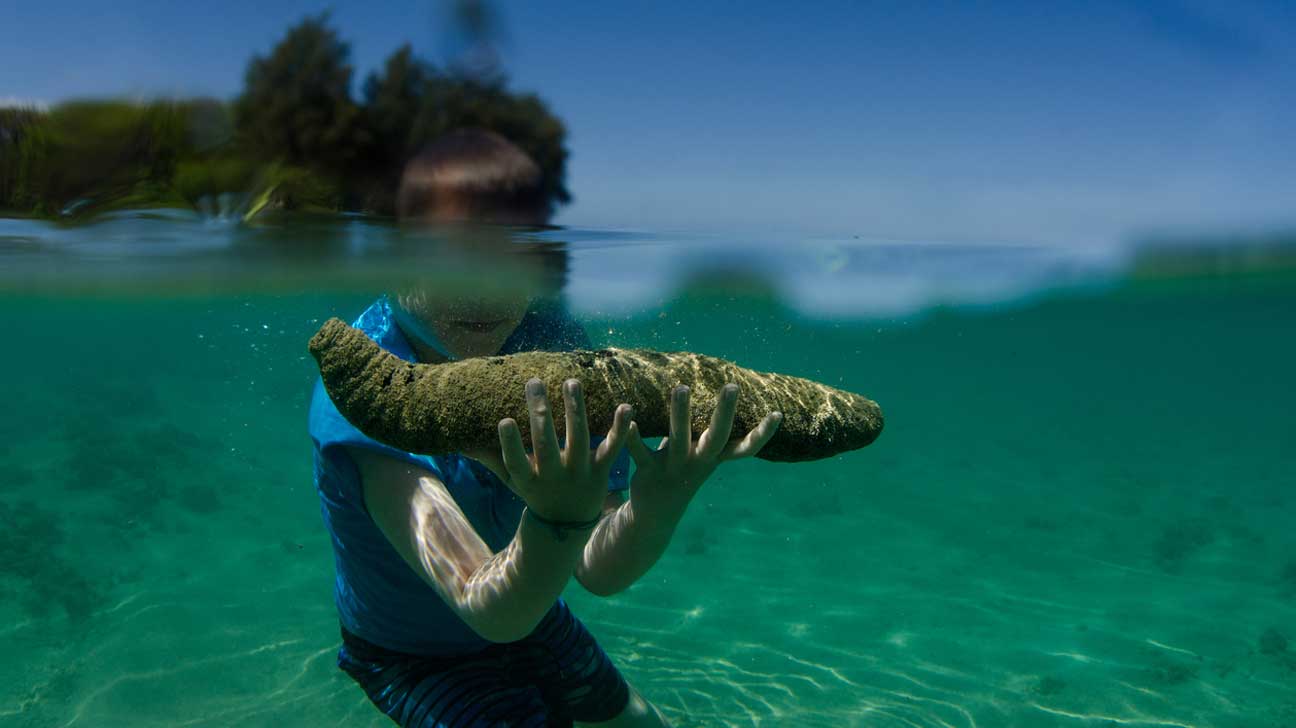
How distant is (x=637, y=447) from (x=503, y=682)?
1429mm

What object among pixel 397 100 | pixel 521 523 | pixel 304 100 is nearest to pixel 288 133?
pixel 304 100

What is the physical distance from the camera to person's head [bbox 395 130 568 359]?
10.6 ft

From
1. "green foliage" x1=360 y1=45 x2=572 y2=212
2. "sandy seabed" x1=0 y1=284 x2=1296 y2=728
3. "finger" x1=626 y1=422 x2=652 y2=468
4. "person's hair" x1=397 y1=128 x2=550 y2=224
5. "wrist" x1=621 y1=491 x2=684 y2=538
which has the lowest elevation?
"sandy seabed" x1=0 y1=284 x2=1296 y2=728

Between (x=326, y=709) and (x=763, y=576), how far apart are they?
17.6 ft

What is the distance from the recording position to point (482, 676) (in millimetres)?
3281

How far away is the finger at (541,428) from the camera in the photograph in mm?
2094

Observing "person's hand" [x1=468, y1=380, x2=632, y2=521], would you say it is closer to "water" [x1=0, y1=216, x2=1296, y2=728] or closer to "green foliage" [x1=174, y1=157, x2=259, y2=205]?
"green foliage" [x1=174, y1=157, x2=259, y2=205]

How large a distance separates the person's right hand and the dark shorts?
1.21 meters

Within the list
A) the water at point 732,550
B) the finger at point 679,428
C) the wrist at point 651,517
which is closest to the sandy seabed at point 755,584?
the water at point 732,550

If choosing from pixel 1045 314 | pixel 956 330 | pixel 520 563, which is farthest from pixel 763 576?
pixel 956 330

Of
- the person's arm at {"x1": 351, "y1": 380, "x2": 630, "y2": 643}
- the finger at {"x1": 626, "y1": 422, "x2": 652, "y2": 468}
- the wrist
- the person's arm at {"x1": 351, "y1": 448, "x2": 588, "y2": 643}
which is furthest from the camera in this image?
the wrist

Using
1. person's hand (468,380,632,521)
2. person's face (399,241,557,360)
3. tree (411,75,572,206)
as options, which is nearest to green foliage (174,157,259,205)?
tree (411,75,572,206)

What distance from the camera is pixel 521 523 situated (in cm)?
250

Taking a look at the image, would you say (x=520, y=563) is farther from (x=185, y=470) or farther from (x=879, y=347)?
(x=879, y=347)
